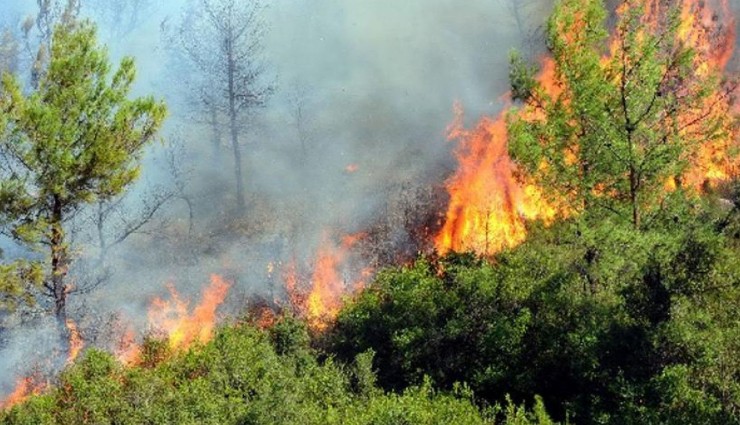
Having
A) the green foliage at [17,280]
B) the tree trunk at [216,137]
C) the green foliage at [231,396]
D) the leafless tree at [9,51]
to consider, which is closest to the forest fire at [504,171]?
Result: the green foliage at [231,396]

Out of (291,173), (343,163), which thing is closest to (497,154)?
(343,163)

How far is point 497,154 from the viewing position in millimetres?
33031

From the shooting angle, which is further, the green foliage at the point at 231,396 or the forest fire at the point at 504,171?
the forest fire at the point at 504,171

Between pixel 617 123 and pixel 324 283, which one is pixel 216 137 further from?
pixel 617 123

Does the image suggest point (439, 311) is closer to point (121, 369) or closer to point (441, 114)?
point (121, 369)

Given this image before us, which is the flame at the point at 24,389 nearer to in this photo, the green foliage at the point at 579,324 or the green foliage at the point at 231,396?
the green foliage at the point at 231,396

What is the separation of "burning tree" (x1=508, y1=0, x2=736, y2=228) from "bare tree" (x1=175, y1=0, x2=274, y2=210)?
737 inches

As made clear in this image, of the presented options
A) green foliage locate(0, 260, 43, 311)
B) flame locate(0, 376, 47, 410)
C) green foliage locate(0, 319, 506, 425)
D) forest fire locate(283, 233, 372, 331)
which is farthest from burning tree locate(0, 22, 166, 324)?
forest fire locate(283, 233, 372, 331)

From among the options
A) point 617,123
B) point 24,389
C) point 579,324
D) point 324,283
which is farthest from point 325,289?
point 617,123

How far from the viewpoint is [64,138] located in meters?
18.4

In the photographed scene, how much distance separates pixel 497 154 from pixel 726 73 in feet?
45.2

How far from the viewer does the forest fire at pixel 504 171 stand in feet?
95.3

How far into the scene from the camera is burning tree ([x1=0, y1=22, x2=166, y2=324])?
18.1 meters

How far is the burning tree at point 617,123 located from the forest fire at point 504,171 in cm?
622
